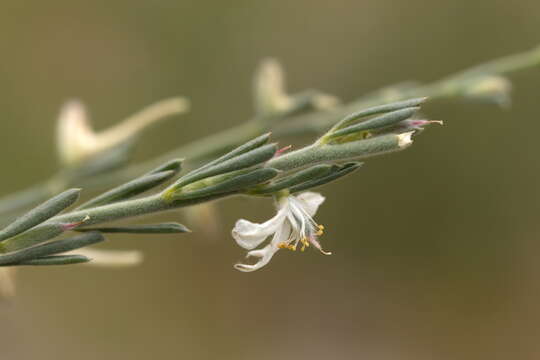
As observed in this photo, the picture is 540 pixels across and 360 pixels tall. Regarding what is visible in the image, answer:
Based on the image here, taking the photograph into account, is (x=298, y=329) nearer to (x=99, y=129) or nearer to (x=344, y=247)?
(x=344, y=247)

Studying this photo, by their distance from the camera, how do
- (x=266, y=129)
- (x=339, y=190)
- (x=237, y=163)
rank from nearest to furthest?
(x=237, y=163)
(x=266, y=129)
(x=339, y=190)

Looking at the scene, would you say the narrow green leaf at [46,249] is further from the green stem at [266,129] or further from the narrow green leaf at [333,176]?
the green stem at [266,129]

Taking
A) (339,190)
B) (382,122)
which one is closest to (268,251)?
(382,122)

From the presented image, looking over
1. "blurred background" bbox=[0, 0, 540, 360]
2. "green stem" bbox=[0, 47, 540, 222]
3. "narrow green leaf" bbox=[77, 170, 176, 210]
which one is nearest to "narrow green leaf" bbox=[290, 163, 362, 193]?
"narrow green leaf" bbox=[77, 170, 176, 210]

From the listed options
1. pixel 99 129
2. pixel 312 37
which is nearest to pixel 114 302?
pixel 99 129

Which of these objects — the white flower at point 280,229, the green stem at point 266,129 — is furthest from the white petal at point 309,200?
the green stem at point 266,129

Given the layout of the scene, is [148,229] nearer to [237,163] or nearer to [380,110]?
[237,163]
